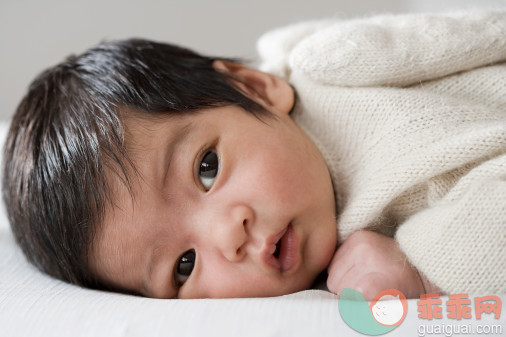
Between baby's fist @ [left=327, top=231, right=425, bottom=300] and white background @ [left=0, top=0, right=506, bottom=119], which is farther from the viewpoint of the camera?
white background @ [left=0, top=0, right=506, bottom=119]

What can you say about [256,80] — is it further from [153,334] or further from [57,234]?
[153,334]

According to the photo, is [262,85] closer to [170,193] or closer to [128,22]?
[170,193]

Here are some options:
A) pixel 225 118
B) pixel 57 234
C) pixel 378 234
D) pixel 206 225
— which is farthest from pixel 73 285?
pixel 378 234

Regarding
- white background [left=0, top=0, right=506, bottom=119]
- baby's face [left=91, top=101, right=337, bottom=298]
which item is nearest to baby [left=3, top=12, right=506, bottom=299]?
baby's face [left=91, top=101, right=337, bottom=298]

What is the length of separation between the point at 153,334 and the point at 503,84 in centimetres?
65

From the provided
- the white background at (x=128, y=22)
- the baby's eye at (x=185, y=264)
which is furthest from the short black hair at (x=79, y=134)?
the white background at (x=128, y=22)

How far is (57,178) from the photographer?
75 cm

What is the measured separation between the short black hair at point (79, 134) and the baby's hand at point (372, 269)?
0.27 meters

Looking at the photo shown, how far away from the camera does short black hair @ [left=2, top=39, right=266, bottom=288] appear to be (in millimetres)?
730

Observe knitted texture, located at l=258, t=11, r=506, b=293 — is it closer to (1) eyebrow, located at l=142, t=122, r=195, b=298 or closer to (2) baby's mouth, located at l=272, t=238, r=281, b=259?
(2) baby's mouth, located at l=272, t=238, r=281, b=259

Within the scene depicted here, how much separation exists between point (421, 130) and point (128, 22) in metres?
1.41

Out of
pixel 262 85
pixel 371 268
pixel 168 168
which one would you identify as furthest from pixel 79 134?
pixel 371 268

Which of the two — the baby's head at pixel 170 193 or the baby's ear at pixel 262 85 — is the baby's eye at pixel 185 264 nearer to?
the baby's head at pixel 170 193

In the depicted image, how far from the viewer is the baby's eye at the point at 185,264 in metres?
0.76
